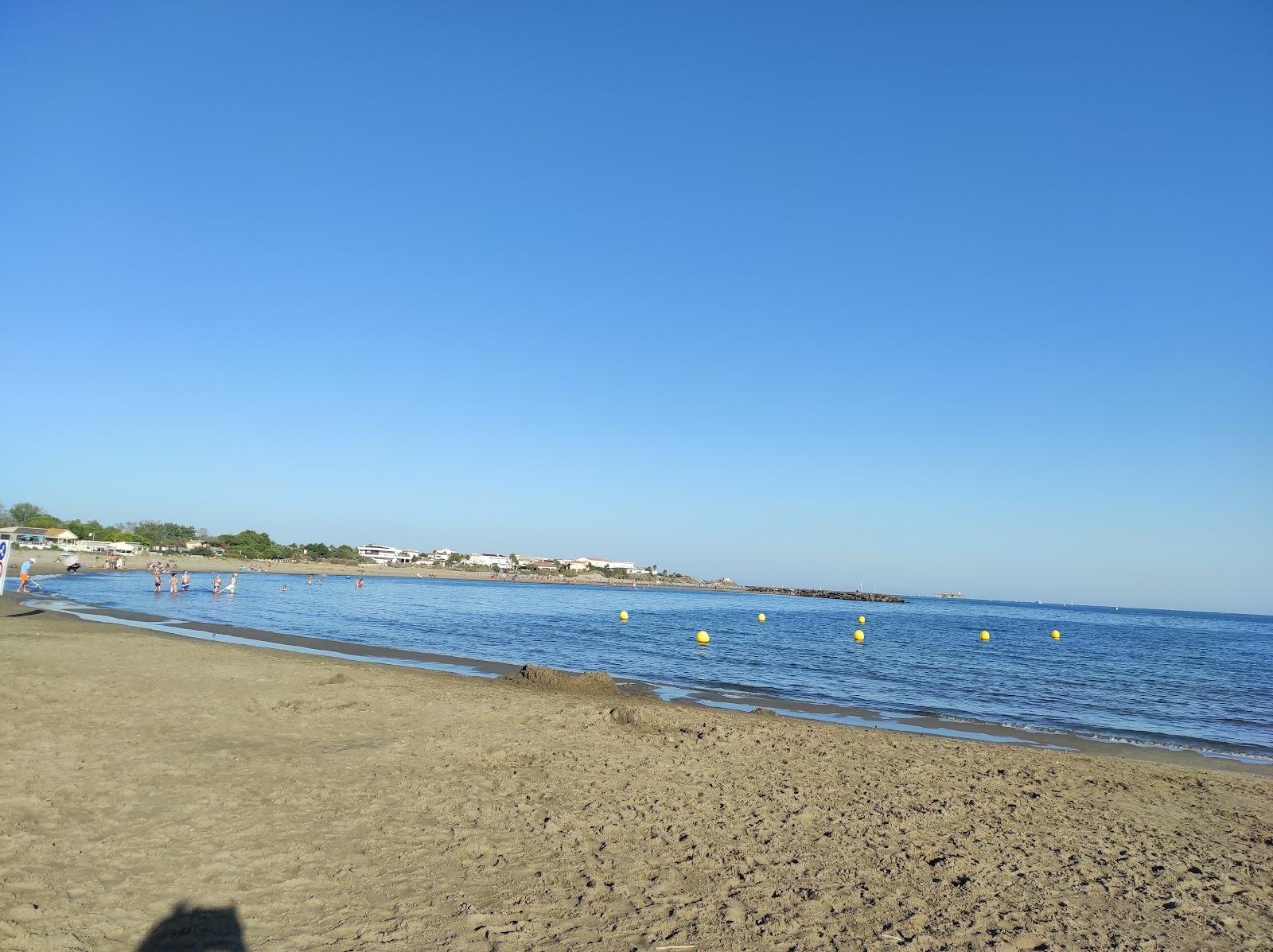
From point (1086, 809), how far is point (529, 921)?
7.26m

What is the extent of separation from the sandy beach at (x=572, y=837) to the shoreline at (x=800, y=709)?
1980 mm

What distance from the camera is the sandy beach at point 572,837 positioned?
4895 mm

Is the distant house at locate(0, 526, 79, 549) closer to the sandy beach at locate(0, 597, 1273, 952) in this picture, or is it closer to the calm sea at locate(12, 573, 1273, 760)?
the calm sea at locate(12, 573, 1273, 760)

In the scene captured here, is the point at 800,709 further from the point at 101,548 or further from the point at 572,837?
the point at 101,548

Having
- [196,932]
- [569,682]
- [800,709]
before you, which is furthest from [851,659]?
[196,932]

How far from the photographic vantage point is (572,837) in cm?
666

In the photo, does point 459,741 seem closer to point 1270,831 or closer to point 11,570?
point 1270,831

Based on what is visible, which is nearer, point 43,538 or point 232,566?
point 232,566

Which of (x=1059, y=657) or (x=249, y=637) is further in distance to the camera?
(x=1059, y=657)

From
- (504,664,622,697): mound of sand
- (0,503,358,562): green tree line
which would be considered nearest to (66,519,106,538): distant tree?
(0,503,358,562): green tree line

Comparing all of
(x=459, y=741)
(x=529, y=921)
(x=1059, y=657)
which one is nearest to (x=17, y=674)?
(x=459, y=741)

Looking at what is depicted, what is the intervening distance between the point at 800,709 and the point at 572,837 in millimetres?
11572

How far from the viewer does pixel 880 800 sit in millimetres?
8508

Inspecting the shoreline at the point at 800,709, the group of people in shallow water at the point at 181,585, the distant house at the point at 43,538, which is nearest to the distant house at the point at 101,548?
the distant house at the point at 43,538
